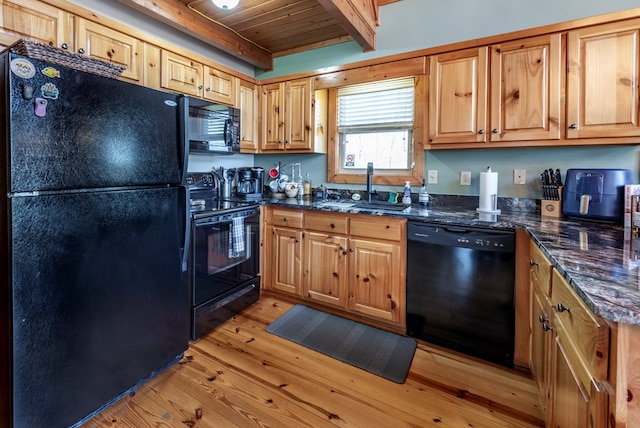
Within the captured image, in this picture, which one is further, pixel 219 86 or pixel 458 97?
pixel 219 86

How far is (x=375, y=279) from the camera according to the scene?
229 centimetres

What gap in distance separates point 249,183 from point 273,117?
740 mm

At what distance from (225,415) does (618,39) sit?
299 centimetres

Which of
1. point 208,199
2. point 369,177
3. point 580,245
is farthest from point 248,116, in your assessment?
point 580,245

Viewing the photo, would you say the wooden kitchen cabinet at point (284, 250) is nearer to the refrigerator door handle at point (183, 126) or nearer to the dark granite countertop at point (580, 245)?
the dark granite countertop at point (580, 245)

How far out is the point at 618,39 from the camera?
5.79 ft

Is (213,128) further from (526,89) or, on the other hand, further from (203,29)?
(526,89)

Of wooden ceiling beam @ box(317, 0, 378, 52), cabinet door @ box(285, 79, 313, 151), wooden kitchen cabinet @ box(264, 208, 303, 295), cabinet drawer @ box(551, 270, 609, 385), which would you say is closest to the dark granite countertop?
cabinet drawer @ box(551, 270, 609, 385)

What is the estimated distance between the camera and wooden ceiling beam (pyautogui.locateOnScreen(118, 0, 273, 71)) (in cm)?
225

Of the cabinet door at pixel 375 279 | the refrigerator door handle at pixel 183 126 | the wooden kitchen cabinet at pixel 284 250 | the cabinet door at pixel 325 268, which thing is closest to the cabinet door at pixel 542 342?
the cabinet door at pixel 375 279

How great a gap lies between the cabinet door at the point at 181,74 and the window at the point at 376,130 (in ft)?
4.29

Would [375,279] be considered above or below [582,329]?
below

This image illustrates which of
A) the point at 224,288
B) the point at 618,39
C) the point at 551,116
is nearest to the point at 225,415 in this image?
the point at 224,288

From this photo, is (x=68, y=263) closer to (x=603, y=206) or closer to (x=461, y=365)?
(x=461, y=365)
